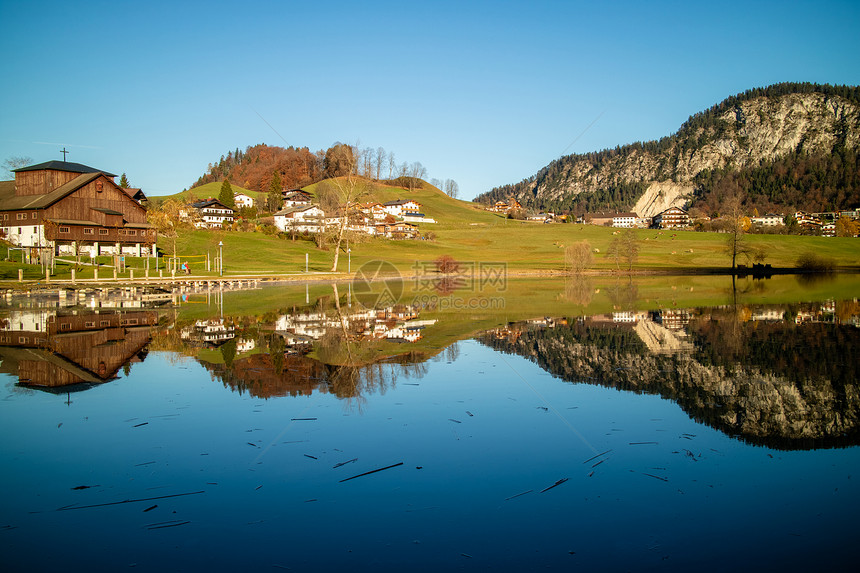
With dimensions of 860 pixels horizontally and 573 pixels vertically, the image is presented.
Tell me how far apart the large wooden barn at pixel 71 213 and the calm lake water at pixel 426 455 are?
55.3 meters

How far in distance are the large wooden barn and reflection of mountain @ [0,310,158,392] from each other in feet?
144

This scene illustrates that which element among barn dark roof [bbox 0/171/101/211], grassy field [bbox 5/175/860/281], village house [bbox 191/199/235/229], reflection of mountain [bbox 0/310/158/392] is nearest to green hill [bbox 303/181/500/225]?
grassy field [bbox 5/175/860/281]

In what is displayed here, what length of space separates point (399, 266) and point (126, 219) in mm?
36703

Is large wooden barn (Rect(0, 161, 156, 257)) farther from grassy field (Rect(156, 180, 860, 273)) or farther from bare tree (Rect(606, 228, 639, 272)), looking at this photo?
bare tree (Rect(606, 228, 639, 272))

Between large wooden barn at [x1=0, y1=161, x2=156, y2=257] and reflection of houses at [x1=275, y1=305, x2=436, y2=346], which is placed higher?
large wooden barn at [x1=0, y1=161, x2=156, y2=257]

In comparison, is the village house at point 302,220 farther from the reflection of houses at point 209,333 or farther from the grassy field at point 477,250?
the reflection of houses at point 209,333

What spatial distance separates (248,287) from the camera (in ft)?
161

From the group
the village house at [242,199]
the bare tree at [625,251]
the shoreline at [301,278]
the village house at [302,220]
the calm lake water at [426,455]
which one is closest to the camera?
the calm lake water at [426,455]

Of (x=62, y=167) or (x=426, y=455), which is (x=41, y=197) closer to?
(x=62, y=167)

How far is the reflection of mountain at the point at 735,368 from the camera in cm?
1052

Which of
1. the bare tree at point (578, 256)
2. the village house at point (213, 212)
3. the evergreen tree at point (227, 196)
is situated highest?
the evergreen tree at point (227, 196)

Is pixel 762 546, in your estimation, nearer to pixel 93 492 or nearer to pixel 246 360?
pixel 93 492

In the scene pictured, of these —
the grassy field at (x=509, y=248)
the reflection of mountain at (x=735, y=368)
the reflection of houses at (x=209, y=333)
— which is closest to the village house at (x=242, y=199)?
the grassy field at (x=509, y=248)

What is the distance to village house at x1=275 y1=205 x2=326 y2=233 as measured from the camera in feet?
310
